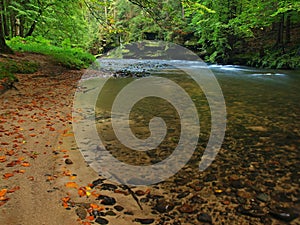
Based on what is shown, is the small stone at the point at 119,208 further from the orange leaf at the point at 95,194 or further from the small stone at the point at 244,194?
the small stone at the point at 244,194

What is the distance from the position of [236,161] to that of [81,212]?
6.91ft

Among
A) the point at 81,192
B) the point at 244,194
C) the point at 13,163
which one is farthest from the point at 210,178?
the point at 13,163

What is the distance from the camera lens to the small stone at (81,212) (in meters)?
2.06

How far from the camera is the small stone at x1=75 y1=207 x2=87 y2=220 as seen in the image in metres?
2.06

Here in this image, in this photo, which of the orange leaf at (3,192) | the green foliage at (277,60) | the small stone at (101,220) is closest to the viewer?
the small stone at (101,220)

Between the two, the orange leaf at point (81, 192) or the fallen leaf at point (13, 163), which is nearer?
the orange leaf at point (81, 192)

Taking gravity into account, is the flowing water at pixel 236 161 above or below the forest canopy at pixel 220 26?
below

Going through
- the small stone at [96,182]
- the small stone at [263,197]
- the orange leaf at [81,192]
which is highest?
the orange leaf at [81,192]

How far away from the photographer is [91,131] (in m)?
4.21

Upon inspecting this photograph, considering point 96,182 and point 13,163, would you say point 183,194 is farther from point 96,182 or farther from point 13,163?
point 13,163

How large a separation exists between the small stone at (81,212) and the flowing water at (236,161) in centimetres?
80

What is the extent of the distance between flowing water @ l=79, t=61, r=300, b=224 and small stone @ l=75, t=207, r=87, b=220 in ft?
2.61

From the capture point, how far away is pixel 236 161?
3.23 meters

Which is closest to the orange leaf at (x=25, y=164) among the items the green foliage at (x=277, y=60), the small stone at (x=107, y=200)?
the small stone at (x=107, y=200)
